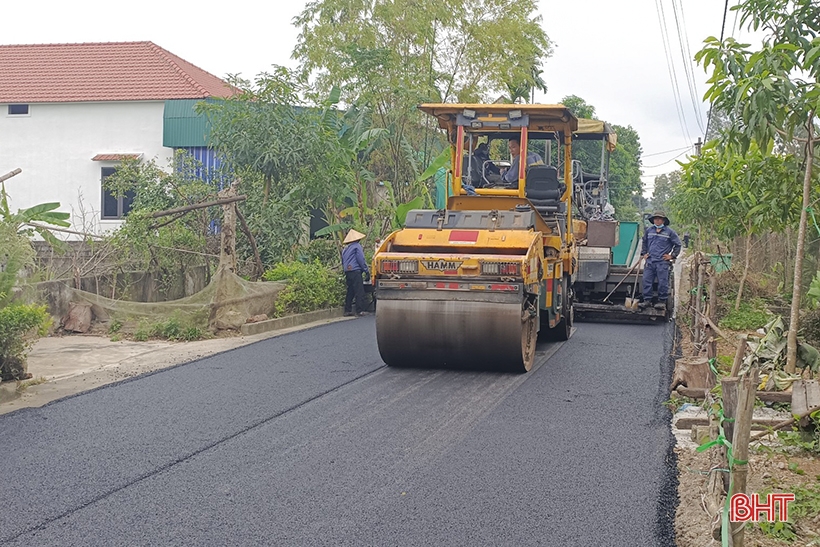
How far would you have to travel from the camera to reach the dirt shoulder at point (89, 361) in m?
7.94

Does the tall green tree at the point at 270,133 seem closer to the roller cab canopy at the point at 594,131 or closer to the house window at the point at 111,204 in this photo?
the roller cab canopy at the point at 594,131

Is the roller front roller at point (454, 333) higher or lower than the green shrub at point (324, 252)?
lower

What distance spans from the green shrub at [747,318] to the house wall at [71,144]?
14.4m

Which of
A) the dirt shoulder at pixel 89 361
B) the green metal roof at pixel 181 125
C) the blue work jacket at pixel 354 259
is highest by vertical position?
the green metal roof at pixel 181 125

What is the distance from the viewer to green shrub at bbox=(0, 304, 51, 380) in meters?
7.91

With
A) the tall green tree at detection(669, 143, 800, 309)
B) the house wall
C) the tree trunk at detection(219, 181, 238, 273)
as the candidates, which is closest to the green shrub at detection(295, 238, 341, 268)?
the tree trunk at detection(219, 181, 238, 273)

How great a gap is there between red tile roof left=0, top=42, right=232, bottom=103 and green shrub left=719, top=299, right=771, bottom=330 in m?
14.4

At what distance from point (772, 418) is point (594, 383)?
2.07 m

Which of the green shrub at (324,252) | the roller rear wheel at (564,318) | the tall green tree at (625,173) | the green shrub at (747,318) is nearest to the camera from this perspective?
the roller rear wheel at (564,318)

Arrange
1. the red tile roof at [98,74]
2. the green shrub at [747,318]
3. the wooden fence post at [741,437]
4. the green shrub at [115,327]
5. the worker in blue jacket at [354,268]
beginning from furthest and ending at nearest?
the red tile roof at [98,74] → the worker in blue jacket at [354,268] → the green shrub at [747,318] → the green shrub at [115,327] → the wooden fence post at [741,437]

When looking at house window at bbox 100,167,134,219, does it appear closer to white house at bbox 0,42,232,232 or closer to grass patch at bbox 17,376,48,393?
white house at bbox 0,42,232,232

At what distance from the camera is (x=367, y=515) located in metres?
4.77

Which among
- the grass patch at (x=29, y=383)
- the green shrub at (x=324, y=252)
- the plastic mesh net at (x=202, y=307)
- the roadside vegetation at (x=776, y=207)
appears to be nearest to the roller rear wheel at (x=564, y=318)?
the roadside vegetation at (x=776, y=207)

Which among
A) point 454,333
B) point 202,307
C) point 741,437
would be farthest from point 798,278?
point 202,307
